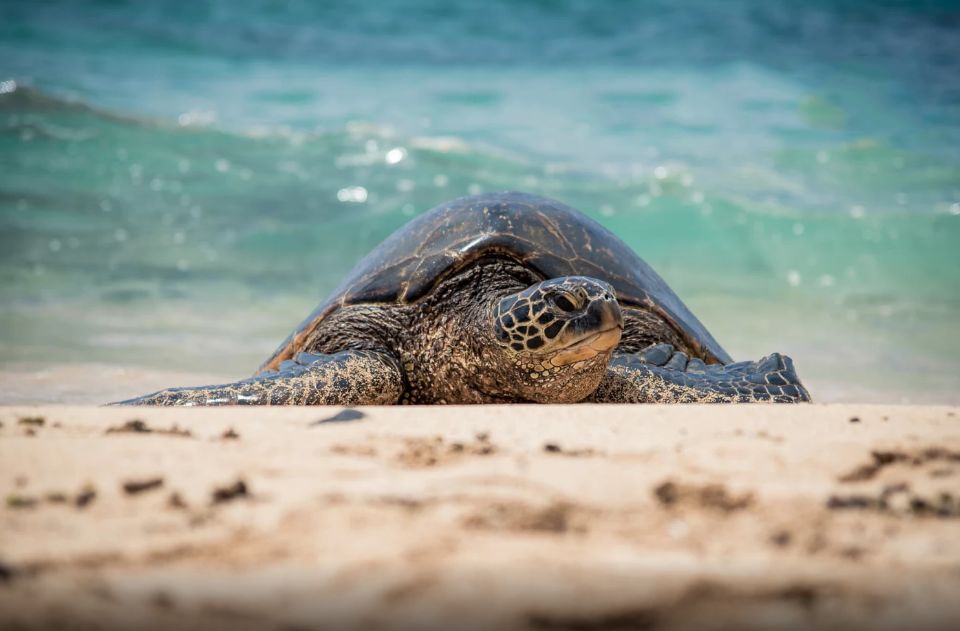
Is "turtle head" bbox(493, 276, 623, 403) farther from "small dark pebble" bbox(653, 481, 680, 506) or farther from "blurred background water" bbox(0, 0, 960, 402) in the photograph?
"blurred background water" bbox(0, 0, 960, 402)

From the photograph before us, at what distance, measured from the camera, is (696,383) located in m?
3.87

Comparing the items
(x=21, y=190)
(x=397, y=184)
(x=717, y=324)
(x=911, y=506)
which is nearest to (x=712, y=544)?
(x=911, y=506)

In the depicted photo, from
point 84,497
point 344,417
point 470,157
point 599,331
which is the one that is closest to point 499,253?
point 599,331

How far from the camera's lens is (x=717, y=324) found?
9.18 meters

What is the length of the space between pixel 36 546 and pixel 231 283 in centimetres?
850

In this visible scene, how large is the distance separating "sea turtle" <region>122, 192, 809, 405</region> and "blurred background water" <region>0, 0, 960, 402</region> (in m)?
2.10

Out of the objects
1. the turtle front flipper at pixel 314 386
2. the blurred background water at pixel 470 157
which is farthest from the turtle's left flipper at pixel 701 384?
the blurred background water at pixel 470 157

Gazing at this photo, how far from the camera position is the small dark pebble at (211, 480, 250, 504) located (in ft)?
5.98

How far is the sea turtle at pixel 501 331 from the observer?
3.64m

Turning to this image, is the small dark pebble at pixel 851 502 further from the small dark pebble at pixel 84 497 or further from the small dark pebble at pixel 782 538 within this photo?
the small dark pebble at pixel 84 497

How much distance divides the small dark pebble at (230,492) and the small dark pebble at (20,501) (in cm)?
34

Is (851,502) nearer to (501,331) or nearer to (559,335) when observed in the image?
(559,335)

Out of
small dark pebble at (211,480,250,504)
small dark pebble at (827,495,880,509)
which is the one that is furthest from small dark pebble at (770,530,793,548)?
small dark pebble at (211,480,250,504)

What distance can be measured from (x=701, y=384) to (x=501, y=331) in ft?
2.83
